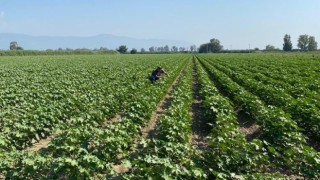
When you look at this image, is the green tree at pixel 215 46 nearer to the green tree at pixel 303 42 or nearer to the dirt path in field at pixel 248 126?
the green tree at pixel 303 42

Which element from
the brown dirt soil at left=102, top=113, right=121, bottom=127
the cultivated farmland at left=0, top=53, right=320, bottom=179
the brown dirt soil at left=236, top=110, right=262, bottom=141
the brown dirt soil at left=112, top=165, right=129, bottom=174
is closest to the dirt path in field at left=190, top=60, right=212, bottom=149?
the cultivated farmland at left=0, top=53, right=320, bottom=179

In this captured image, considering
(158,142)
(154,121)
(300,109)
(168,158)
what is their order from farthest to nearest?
(154,121), (300,109), (158,142), (168,158)

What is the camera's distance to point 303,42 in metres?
151

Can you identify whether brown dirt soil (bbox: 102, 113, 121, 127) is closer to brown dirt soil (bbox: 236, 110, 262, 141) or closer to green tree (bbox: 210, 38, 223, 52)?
brown dirt soil (bbox: 236, 110, 262, 141)

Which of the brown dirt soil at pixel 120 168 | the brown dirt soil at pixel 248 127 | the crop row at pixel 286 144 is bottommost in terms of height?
the brown dirt soil at pixel 120 168

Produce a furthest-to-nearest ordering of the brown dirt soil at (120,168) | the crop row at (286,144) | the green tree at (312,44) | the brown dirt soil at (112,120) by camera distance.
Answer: the green tree at (312,44)
the brown dirt soil at (112,120)
the brown dirt soil at (120,168)
the crop row at (286,144)

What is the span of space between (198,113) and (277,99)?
10.0ft

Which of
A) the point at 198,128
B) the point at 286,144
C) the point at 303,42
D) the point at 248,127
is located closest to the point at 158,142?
the point at 286,144

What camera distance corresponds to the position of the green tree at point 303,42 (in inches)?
5911

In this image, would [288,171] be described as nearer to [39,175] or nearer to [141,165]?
[141,165]

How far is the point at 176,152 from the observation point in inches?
262

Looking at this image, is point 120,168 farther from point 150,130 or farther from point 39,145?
point 150,130

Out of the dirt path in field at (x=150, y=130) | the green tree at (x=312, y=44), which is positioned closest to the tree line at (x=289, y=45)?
the green tree at (x=312, y=44)

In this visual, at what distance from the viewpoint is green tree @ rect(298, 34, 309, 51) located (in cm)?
15015
